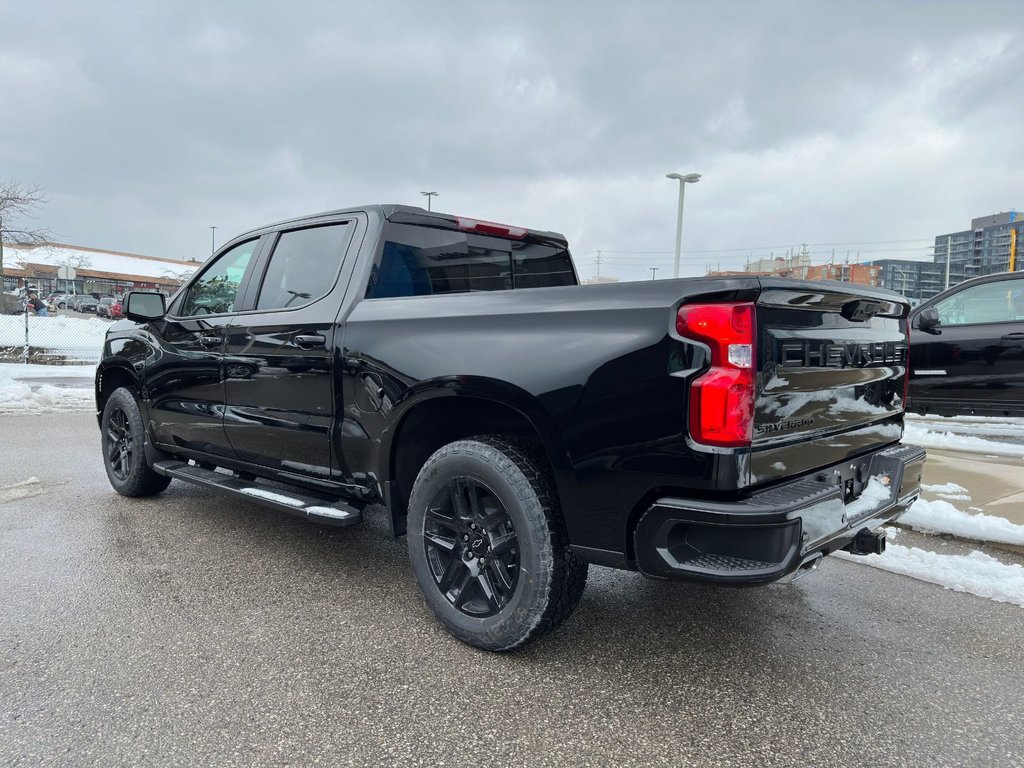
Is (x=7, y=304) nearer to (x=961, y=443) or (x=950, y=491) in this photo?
(x=961, y=443)

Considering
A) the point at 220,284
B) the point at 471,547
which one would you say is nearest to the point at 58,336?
the point at 220,284

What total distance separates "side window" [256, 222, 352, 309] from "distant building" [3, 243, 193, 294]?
5346 cm

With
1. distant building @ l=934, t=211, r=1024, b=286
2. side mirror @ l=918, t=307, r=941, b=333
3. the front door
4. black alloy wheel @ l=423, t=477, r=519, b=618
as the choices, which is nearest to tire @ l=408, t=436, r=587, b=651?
black alloy wheel @ l=423, t=477, r=519, b=618

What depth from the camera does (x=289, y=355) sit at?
3516mm

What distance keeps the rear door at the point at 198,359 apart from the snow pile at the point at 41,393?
6136 millimetres

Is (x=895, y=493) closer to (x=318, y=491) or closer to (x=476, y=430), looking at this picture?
(x=476, y=430)

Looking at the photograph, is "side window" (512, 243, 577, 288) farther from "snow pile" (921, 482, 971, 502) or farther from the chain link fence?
the chain link fence

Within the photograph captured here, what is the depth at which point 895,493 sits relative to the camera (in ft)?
9.29

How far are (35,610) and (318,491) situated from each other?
1.32 meters

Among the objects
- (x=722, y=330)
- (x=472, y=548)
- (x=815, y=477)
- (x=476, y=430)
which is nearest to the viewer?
(x=722, y=330)

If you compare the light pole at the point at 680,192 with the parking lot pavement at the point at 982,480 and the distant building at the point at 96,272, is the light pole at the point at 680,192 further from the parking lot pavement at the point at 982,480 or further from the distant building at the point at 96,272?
the distant building at the point at 96,272

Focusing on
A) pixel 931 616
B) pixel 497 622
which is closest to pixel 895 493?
pixel 931 616

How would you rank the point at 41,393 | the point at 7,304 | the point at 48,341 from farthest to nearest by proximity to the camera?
the point at 7,304
the point at 48,341
the point at 41,393

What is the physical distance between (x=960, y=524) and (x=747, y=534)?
3004 millimetres
